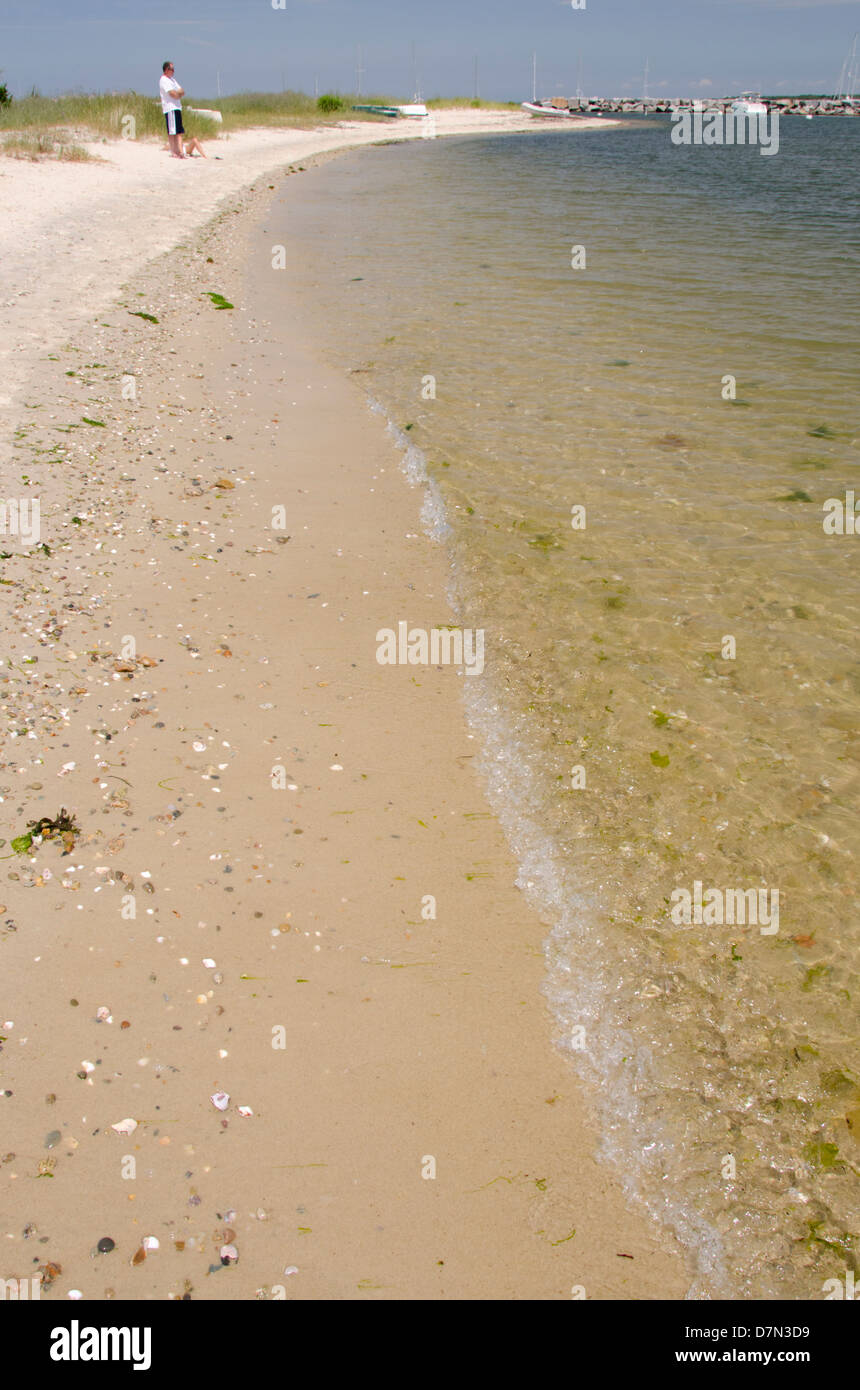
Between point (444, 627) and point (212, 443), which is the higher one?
point (212, 443)

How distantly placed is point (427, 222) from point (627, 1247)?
971 inches

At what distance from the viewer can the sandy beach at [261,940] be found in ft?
9.05

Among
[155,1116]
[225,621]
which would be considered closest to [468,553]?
[225,621]

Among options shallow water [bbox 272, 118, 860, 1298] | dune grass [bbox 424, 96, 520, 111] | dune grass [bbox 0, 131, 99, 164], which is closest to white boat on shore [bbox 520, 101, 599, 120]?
dune grass [bbox 424, 96, 520, 111]

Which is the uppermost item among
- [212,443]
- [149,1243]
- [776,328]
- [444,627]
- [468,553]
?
[776,328]

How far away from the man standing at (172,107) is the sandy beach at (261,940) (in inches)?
988

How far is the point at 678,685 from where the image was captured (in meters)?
5.46

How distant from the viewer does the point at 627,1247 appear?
110 inches
